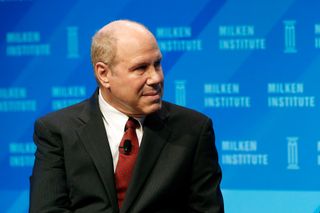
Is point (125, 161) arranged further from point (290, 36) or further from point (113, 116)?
point (290, 36)

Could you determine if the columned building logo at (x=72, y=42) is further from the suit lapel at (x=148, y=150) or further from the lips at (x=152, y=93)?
the lips at (x=152, y=93)

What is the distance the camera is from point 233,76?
12.7ft

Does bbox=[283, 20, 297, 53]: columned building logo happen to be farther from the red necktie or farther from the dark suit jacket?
the red necktie

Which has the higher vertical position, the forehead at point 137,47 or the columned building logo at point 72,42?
the columned building logo at point 72,42

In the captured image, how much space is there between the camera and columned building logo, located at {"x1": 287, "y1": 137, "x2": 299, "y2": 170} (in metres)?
3.81

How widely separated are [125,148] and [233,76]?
1344 mm

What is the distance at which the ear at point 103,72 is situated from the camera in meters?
2.67

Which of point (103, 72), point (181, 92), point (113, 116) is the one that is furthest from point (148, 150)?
point (181, 92)

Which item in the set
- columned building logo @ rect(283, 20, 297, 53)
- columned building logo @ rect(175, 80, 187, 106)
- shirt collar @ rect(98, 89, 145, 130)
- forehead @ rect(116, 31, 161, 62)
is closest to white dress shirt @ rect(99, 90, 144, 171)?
shirt collar @ rect(98, 89, 145, 130)

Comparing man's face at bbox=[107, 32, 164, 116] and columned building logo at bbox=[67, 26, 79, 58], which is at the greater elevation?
A: columned building logo at bbox=[67, 26, 79, 58]

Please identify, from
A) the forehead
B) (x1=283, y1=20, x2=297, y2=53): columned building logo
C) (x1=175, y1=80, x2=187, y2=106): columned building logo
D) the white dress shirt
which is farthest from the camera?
(x1=175, y1=80, x2=187, y2=106): columned building logo

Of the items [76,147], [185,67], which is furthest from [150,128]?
[185,67]

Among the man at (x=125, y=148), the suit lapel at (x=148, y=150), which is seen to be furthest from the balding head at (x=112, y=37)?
the suit lapel at (x=148, y=150)

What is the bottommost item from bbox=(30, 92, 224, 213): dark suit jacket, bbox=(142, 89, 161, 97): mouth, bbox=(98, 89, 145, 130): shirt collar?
bbox=(30, 92, 224, 213): dark suit jacket
